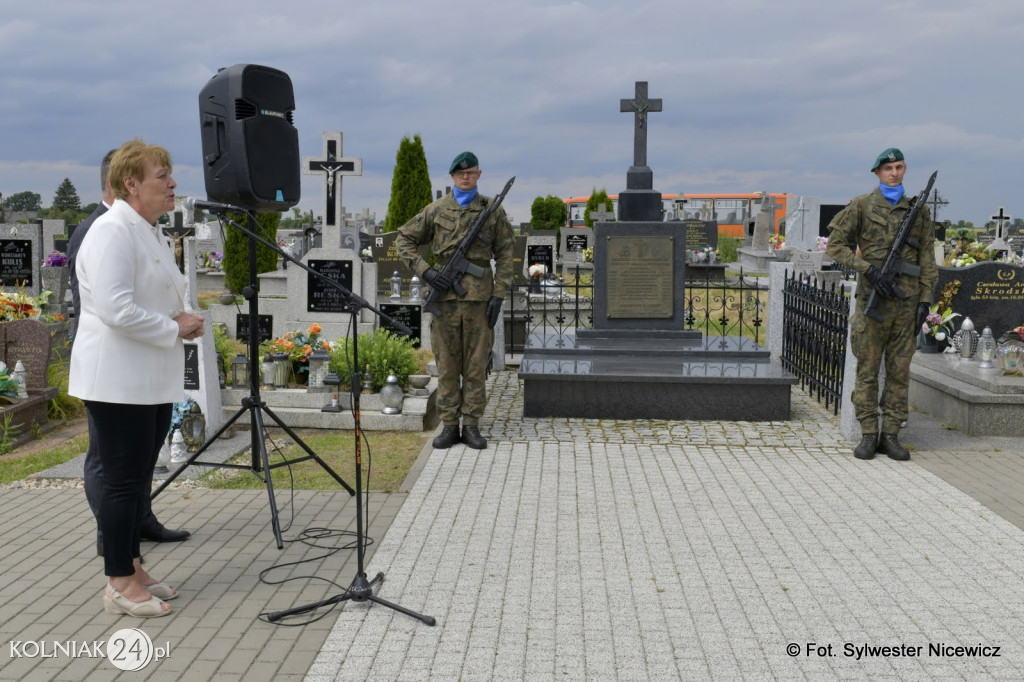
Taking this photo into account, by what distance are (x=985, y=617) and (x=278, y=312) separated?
10.7m

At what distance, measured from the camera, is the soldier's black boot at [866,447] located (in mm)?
6758

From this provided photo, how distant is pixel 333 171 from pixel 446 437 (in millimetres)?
6673

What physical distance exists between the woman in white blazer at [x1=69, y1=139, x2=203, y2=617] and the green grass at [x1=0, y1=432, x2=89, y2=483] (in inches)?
116

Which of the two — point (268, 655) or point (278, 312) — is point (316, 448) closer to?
point (268, 655)

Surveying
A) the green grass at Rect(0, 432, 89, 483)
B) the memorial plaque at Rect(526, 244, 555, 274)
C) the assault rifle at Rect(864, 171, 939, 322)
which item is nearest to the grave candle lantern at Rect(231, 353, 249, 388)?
the green grass at Rect(0, 432, 89, 483)

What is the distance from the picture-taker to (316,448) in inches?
277

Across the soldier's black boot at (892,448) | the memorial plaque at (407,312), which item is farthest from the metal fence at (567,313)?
the soldier's black boot at (892,448)

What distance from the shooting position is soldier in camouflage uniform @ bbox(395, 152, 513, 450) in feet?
22.8

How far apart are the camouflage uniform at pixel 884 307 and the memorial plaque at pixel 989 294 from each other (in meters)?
3.08

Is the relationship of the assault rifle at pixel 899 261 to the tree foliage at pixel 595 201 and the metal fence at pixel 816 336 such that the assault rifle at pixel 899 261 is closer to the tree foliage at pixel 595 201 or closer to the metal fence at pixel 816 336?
the metal fence at pixel 816 336

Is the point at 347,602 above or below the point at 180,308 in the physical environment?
below

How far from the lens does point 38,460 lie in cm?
675

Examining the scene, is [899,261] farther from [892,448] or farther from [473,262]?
[473,262]

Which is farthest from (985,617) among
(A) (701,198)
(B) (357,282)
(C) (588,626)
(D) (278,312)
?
(A) (701,198)
